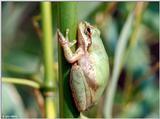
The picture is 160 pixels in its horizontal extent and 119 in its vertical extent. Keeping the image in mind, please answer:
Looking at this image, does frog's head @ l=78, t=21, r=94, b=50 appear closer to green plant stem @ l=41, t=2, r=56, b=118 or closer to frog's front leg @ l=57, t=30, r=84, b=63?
frog's front leg @ l=57, t=30, r=84, b=63

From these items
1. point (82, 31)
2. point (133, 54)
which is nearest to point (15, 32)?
point (133, 54)

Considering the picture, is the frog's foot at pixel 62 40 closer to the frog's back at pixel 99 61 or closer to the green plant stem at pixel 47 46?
the frog's back at pixel 99 61

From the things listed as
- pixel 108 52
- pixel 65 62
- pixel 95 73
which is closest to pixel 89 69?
pixel 95 73

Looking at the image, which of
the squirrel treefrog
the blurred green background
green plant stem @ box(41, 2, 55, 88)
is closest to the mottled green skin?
the squirrel treefrog

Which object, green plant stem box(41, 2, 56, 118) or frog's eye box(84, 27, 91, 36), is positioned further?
green plant stem box(41, 2, 56, 118)

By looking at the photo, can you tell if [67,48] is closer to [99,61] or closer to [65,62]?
[65,62]

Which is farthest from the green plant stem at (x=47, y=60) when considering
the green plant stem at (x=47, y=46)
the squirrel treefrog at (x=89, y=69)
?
the squirrel treefrog at (x=89, y=69)
